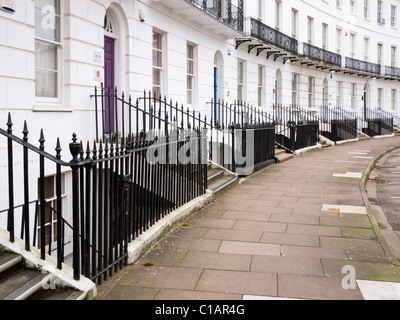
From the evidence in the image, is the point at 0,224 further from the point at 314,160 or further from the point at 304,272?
the point at 314,160

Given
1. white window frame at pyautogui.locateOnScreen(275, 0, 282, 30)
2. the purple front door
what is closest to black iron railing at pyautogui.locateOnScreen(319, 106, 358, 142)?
white window frame at pyautogui.locateOnScreen(275, 0, 282, 30)

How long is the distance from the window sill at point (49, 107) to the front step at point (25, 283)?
387 cm

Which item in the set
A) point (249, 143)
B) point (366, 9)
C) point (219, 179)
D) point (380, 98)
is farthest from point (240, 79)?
point (380, 98)

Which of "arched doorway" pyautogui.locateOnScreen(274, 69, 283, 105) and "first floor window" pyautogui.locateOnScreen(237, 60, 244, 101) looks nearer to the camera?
"first floor window" pyautogui.locateOnScreen(237, 60, 244, 101)

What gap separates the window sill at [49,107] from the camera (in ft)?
22.7

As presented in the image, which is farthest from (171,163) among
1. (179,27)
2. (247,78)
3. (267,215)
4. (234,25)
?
(247,78)

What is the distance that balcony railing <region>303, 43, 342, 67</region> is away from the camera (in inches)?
905

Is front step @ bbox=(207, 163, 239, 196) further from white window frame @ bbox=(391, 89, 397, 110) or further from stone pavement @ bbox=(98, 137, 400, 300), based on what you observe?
white window frame @ bbox=(391, 89, 397, 110)

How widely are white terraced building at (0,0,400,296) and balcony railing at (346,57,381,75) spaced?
0.16 meters

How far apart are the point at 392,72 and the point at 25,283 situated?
113 feet

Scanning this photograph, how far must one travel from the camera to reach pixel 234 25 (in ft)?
51.0

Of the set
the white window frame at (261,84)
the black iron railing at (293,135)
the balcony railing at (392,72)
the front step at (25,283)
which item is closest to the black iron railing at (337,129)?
the white window frame at (261,84)

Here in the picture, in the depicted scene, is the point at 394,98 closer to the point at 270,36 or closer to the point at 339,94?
the point at 339,94

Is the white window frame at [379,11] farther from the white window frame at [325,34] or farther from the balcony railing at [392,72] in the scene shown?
the white window frame at [325,34]
